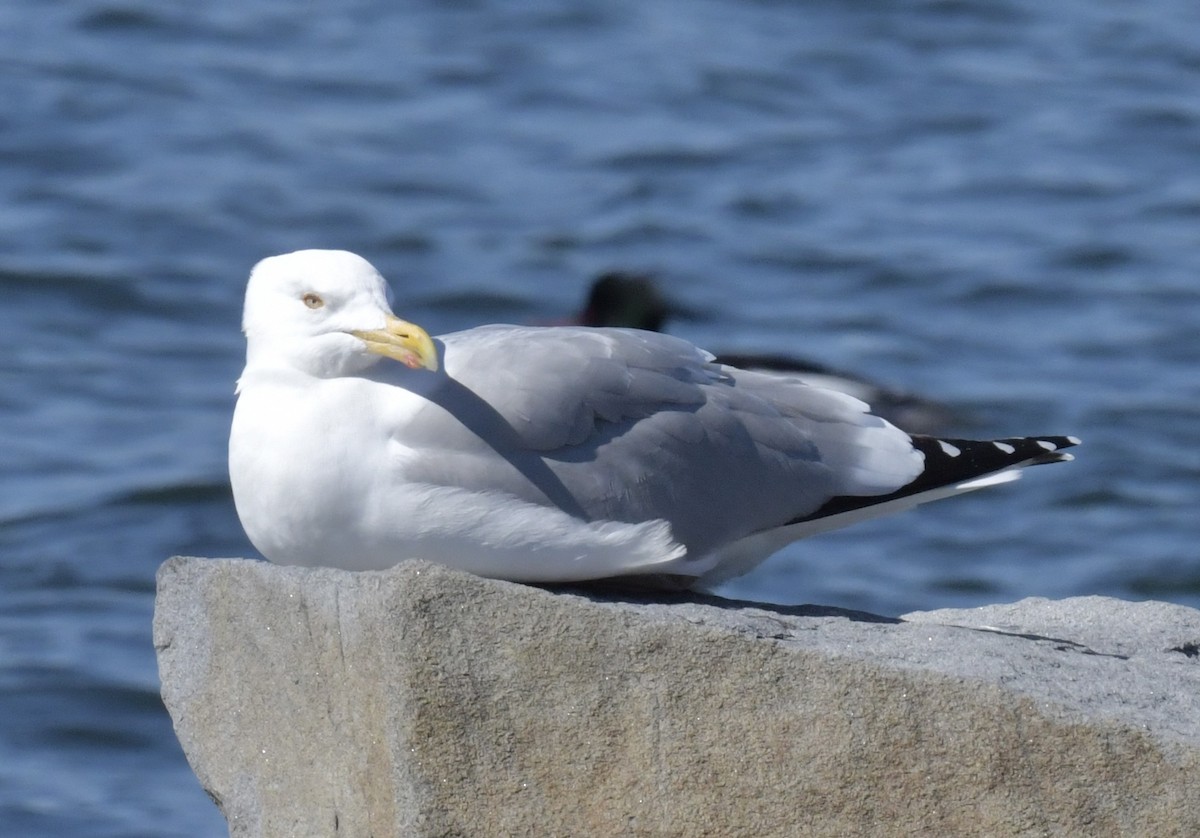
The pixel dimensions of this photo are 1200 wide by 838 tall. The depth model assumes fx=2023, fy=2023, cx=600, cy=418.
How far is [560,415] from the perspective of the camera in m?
4.56

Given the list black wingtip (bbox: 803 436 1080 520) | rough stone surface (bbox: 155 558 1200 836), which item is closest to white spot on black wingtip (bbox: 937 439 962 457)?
black wingtip (bbox: 803 436 1080 520)

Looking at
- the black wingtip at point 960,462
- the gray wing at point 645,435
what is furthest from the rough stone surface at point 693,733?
the black wingtip at point 960,462

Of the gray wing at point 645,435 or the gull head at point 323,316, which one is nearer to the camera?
the gull head at point 323,316

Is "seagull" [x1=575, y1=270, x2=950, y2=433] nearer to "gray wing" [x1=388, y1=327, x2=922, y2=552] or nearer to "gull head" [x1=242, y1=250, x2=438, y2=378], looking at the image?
"gray wing" [x1=388, y1=327, x2=922, y2=552]

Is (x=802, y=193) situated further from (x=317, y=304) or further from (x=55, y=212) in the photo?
(x=317, y=304)

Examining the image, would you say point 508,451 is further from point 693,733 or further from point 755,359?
point 755,359

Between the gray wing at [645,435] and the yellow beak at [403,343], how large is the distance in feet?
0.63

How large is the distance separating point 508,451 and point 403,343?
0.38 m

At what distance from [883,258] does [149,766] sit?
705 cm

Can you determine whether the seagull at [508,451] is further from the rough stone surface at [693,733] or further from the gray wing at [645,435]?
the rough stone surface at [693,733]

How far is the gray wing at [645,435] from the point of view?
451 cm

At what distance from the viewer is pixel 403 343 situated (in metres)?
4.32

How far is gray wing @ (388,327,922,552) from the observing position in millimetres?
4512

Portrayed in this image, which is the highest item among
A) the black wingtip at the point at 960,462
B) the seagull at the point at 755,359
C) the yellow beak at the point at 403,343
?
the yellow beak at the point at 403,343
